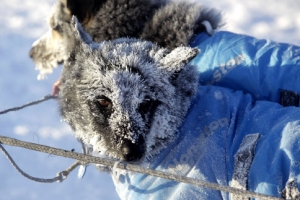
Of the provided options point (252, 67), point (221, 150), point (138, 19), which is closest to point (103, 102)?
point (221, 150)

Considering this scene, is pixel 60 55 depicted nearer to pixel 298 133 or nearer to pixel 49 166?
pixel 49 166

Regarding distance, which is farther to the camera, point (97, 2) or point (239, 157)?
point (97, 2)

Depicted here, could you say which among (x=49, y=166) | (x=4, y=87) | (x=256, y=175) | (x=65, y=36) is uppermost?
(x=65, y=36)

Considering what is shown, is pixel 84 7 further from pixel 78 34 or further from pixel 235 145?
pixel 235 145

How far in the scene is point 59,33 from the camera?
3.67 metres

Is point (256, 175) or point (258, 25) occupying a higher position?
point (256, 175)

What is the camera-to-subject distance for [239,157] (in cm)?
227

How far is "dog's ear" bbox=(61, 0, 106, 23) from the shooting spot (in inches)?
132

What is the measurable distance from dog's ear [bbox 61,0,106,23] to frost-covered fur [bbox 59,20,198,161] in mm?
905

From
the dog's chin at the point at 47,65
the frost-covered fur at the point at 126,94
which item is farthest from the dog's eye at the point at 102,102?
the dog's chin at the point at 47,65

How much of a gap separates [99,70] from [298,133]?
0.97 metres

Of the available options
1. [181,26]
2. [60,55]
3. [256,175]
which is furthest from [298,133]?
[60,55]

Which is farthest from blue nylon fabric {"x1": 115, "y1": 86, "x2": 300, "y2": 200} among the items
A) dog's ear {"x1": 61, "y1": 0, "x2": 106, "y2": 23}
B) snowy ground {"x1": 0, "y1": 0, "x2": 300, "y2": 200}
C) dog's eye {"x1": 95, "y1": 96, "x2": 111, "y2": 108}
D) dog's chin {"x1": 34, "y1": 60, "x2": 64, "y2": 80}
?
dog's chin {"x1": 34, "y1": 60, "x2": 64, "y2": 80}

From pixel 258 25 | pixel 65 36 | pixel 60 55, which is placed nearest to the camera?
pixel 65 36
